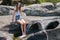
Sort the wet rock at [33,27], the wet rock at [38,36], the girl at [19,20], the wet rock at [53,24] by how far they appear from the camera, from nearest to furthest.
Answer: the wet rock at [38,36]
the girl at [19,20]
the wet rock at [53,24]
the wet rock at [33,27]

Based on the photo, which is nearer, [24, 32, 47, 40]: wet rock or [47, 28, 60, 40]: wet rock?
[24, 32, 47, 40]: wet rock

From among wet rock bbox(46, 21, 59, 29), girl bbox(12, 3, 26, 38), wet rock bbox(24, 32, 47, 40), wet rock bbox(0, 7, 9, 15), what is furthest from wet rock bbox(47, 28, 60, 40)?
wet rock bbox(0, 7, 9, 15)

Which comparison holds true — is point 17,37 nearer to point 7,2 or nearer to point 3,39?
point 3,39

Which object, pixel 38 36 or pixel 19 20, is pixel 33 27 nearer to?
pixel 19 20

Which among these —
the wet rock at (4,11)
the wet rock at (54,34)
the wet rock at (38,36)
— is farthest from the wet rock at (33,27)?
the wet rock at (4,11)

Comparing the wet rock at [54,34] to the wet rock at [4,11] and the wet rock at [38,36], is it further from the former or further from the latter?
the wet rock at [4,11]

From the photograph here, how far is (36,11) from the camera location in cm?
1795

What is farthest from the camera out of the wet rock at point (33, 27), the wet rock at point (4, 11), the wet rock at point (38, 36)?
the wet rock at point (4, 11)

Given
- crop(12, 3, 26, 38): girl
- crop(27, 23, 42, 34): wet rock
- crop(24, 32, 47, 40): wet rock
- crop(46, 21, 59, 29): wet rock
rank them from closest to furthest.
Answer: crop(24, 32, 47, 40): wet rock < crop(12, 3, 26, 38): girl < crop(46, 21, 59, 29): wet rock < crop(27, 23, 42, 34): wet rock

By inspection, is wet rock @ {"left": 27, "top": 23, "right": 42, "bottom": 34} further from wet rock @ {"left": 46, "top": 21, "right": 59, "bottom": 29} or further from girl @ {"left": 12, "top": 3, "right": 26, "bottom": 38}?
girl @ {"left": 12, "top": 3, "right": 26, "bottom": 38}

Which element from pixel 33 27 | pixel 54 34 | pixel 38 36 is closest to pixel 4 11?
pixel 33 27

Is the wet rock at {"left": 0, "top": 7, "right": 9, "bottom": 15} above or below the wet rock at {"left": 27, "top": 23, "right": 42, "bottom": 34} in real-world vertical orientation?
below

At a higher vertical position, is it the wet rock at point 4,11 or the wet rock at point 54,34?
the wet rock at point 54,34

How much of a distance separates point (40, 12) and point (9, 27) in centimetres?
600
